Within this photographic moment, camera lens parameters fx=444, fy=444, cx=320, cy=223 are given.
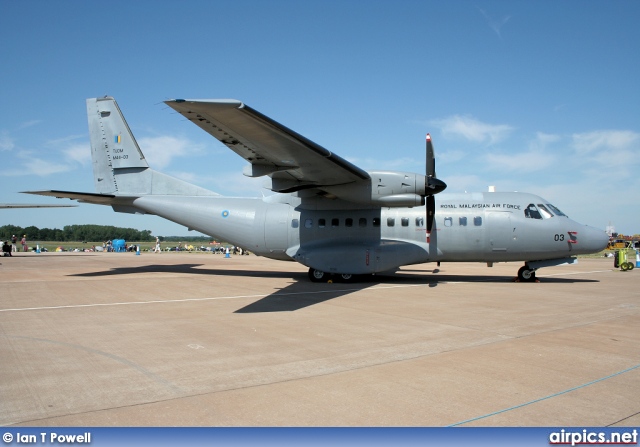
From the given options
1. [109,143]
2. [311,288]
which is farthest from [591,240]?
[109,143]

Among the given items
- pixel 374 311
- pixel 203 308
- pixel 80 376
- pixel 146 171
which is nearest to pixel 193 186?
pixel 146 171

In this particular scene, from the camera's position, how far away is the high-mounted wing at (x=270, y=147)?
383 inches

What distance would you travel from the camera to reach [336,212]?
55.0 feet

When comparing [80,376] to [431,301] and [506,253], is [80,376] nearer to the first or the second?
[431,301]

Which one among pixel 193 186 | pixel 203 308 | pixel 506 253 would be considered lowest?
pixel 203 308

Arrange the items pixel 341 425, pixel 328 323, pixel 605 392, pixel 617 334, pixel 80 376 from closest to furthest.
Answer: pixel 341 425
pixel 605 392
pixel 80 376
pixel 617 334
pixel 328 323

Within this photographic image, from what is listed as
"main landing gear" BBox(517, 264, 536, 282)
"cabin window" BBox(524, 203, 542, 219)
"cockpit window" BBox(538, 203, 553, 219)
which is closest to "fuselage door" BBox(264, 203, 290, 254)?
"cabin window" BBox(524, 203, 542, 219)

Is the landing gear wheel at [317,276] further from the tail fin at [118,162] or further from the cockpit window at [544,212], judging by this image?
the cockpit window at [544,212]

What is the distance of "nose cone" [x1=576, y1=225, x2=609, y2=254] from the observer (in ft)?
51.2

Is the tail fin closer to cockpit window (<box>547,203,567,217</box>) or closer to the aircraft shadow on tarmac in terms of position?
the aircraft shadow on tarmac

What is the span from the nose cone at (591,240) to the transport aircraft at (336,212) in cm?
4

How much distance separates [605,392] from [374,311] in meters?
5.69

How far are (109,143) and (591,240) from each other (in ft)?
63.9

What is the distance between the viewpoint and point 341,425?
12.7 feet
